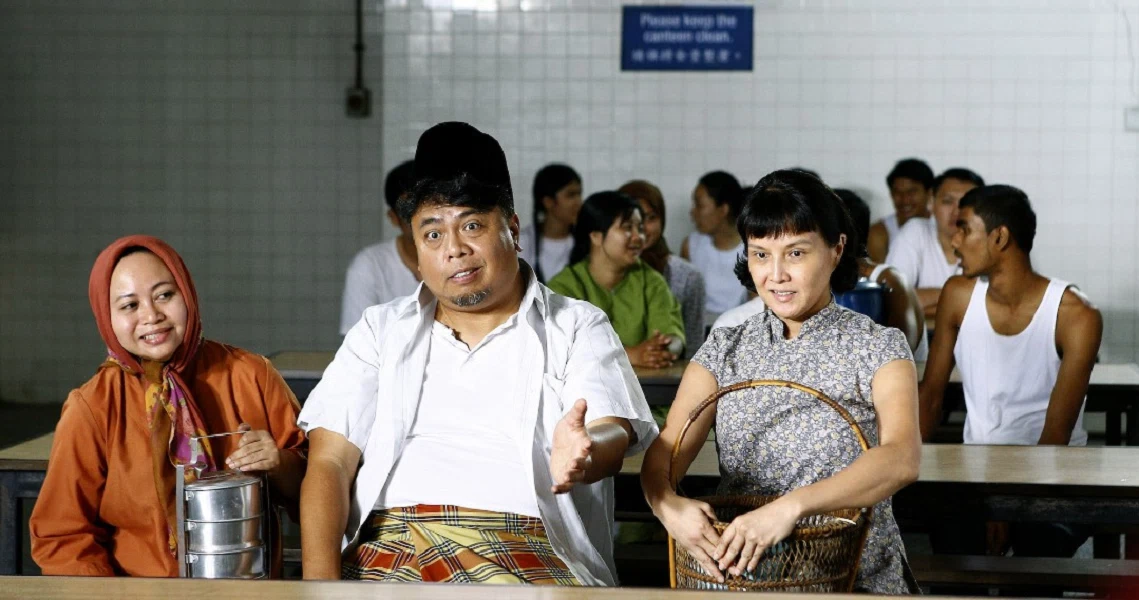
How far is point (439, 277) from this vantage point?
7.50 ft

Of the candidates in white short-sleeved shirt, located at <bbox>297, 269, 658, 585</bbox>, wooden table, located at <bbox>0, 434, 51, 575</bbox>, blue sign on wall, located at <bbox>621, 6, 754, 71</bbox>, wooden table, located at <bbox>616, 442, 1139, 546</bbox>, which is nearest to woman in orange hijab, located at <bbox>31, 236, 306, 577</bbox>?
white short-sleeved shirt, located at <bbox>297, 269, 658, 585</bbox>

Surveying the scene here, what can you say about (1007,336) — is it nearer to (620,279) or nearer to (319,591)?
(620,279)

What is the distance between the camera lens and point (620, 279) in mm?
4281

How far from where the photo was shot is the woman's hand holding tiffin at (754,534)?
1885 mm

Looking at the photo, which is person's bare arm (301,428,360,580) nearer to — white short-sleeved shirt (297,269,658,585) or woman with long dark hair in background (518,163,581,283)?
white short-sleeved shirt (297,269,658,585)

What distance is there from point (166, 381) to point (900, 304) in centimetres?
237

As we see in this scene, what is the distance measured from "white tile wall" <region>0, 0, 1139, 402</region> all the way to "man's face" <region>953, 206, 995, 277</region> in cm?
289

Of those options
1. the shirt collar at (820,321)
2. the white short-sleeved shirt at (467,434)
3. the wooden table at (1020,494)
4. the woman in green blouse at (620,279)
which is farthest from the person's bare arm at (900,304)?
the white short-sleeved shirt at (467,434)

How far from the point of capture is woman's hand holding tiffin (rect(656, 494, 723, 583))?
1924 millimetres

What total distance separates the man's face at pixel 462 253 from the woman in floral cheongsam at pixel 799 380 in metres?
0.42

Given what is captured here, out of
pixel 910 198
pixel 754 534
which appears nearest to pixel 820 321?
pixel 754 534

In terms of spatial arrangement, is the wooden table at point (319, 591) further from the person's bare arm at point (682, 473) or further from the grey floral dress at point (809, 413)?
the grey floral dress at point (809, 413)

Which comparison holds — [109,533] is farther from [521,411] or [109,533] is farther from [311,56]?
[311,56]

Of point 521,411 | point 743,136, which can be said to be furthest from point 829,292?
point 743,136
